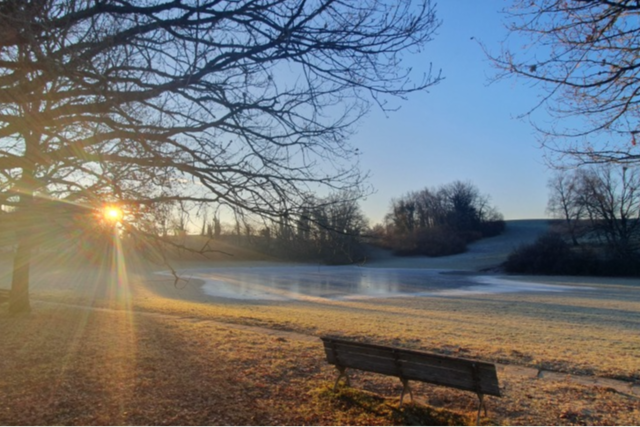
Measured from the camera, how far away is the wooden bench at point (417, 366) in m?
4.46

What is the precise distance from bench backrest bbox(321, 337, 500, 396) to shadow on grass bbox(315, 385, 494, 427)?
1.03ft

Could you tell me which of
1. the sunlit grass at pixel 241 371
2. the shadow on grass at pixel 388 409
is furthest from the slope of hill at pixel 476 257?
the shadow on grass at pixel 388 409

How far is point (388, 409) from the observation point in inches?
192

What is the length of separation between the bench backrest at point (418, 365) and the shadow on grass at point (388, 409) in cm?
31

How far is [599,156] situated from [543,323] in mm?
10681

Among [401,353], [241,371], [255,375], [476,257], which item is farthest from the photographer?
[476,257]

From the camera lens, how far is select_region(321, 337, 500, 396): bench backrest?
446 cm

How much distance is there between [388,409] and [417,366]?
552 mm

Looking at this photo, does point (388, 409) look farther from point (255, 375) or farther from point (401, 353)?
point (255, 375)

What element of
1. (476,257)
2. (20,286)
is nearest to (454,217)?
(476,257)

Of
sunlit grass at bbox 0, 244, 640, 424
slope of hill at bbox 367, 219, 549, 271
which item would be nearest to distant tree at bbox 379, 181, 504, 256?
slope of hill at bbox 367, 219, 549, 271

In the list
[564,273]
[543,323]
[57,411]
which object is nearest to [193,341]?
[57,411]

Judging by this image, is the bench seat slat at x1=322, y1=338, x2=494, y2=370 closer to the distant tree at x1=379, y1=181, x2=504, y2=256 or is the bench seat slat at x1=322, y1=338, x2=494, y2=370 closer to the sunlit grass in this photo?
the sunlit grass

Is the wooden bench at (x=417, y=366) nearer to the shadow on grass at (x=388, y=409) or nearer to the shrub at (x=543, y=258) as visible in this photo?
the shadow on grass at (x=388, y=409)
